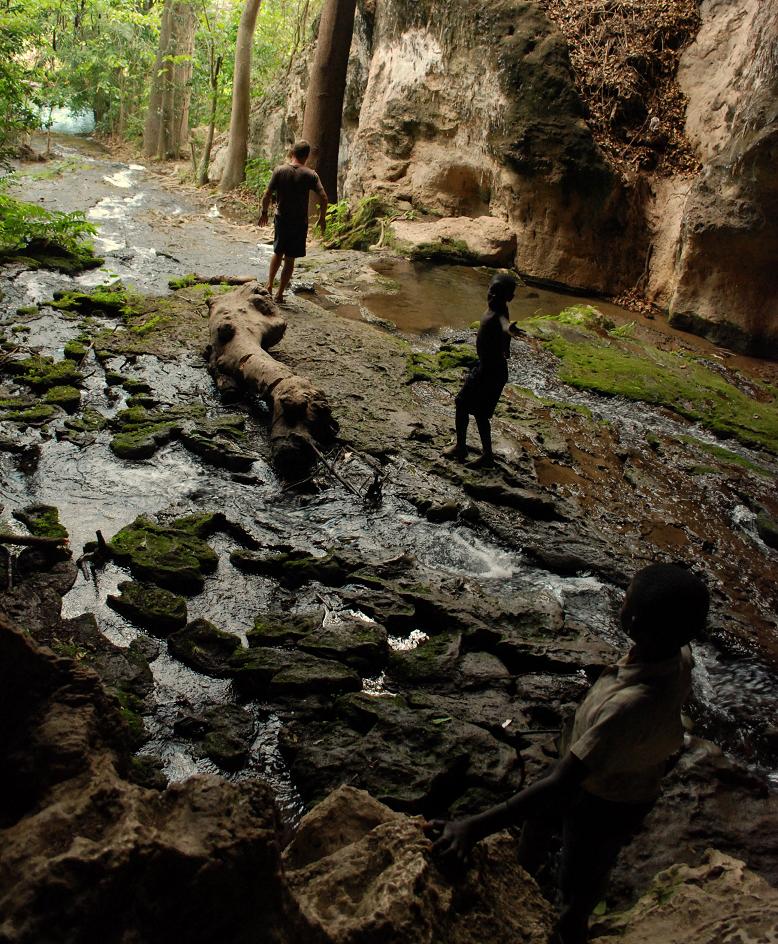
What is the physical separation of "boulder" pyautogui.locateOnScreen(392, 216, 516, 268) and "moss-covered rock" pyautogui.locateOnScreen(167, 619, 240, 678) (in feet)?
37.1

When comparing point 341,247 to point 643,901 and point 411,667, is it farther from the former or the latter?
point 643,901

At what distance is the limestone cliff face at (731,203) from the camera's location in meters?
11.1

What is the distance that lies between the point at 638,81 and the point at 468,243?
4827 millimetres

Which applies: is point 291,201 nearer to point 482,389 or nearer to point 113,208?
point 482,389

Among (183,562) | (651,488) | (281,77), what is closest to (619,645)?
(651,488)

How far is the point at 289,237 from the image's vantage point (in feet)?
32.7

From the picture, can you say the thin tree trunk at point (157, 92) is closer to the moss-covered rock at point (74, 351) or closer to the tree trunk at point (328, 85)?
the tree trunk at point (328, 85)

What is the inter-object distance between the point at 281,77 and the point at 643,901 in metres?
26.5

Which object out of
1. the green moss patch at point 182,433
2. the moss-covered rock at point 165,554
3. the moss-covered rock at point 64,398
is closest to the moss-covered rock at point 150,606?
the moss-covered rock at point 165,554

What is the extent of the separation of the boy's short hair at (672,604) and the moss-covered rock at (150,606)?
3.13 m

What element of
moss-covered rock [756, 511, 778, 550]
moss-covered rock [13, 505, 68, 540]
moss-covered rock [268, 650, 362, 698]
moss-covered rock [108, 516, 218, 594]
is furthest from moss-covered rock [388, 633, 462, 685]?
moss-covered rock [756, 511, 778, 550]

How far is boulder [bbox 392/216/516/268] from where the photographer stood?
1390 centimetres

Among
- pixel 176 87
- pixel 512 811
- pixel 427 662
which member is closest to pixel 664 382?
pixel 427 662

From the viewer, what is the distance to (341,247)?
591 inches
